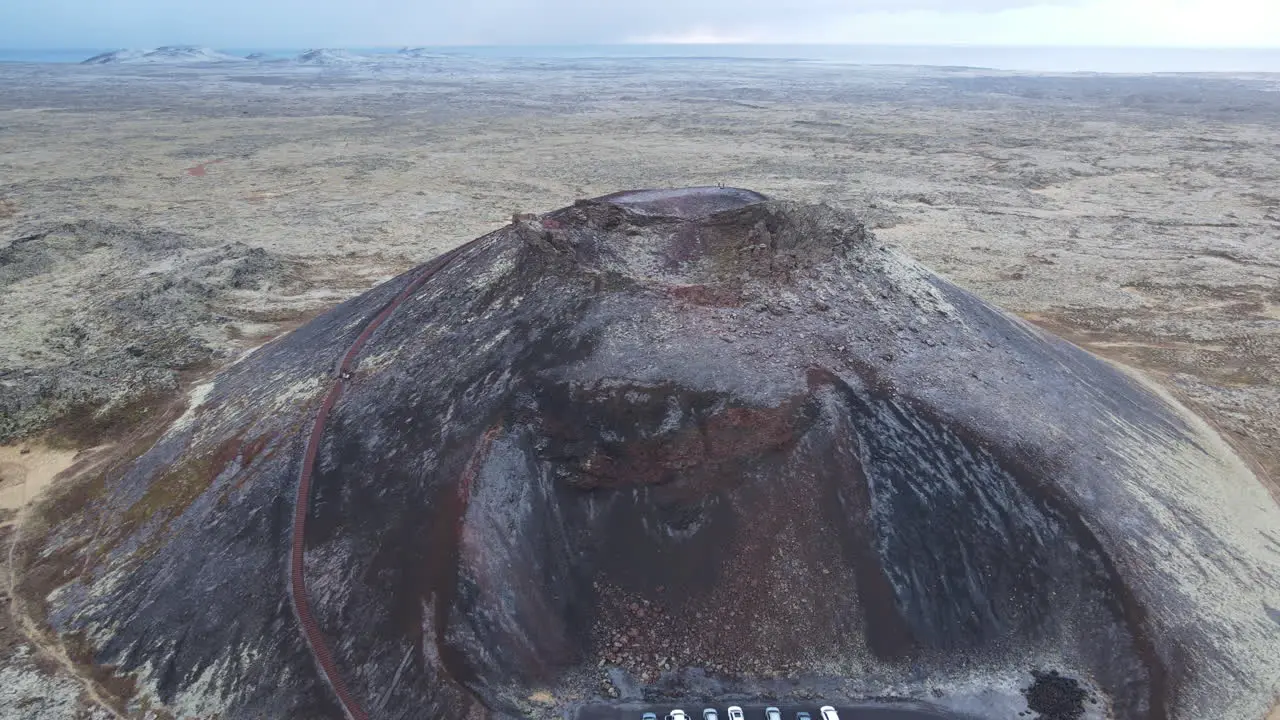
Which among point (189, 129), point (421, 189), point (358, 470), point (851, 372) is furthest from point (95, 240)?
point (189, 129)

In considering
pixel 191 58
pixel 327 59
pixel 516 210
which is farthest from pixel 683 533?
pixel 191 58

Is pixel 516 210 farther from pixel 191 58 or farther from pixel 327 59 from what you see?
pixel 191 58

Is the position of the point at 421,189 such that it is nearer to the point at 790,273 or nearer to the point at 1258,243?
the point at 790,273

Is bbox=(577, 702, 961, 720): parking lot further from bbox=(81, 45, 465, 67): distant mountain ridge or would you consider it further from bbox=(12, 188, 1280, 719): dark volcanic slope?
bbox=(81, 45, 465, 67): distant mountain ridge

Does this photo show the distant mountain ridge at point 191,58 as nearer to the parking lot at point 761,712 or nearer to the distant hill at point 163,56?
the distant hill at point 163,56

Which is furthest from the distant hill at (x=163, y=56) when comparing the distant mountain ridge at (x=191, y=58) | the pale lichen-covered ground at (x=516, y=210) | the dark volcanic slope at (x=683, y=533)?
the dark volcanic slope at (x=683, y=533)

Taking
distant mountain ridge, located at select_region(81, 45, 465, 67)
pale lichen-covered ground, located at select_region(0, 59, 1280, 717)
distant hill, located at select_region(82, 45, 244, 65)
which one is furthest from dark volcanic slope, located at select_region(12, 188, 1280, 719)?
distant hill, located at select_region(82, 45, 244, 65)
